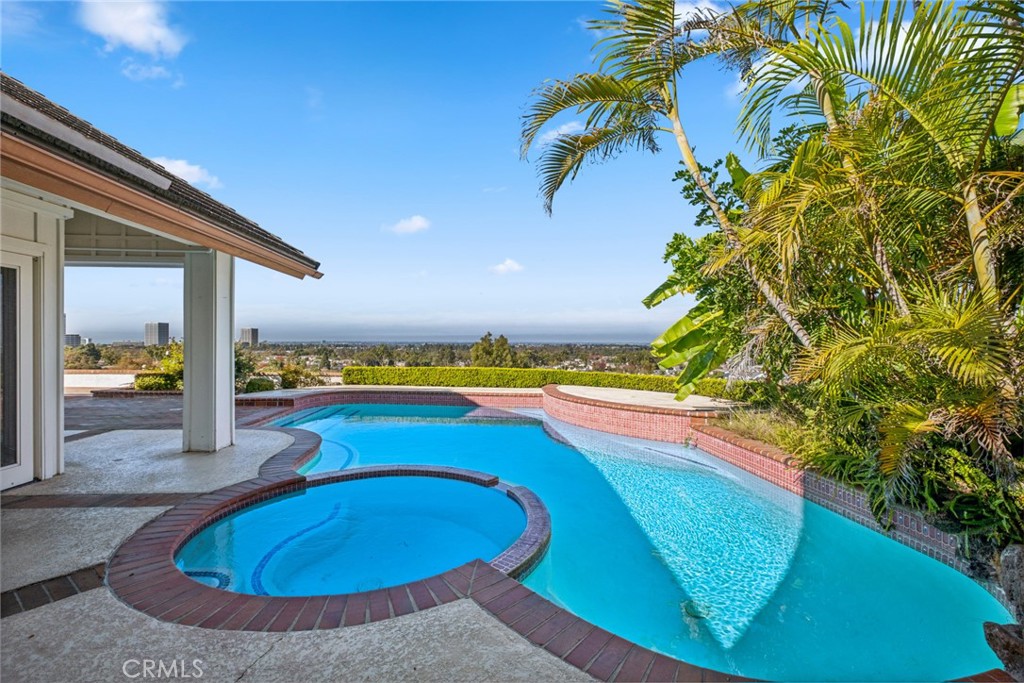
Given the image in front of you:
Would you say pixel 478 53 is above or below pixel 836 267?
above

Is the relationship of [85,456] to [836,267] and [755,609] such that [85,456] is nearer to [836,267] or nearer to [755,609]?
[755,609]

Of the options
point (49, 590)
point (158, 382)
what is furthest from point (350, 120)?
point (49, 590)

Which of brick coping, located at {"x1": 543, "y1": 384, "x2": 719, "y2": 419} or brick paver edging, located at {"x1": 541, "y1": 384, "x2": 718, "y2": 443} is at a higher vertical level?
brick coping, located at {"x1": 543, "y1": 384, "x2": 719, "y2": 419}

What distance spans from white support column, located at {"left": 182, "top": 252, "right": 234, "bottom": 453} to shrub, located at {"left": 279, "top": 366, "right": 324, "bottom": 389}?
34.1 feet

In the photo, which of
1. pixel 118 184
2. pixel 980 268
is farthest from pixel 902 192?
pixel 118 184

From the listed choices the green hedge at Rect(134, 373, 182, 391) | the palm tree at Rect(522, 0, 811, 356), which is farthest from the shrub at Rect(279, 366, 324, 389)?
the palm tree at Rect(522, 0, 811, 356)

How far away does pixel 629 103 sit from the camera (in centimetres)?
612

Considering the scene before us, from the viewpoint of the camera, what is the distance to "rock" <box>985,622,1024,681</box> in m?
2.47

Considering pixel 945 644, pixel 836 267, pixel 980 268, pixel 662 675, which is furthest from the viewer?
pixel 836 267

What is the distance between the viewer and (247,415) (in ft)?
37.6

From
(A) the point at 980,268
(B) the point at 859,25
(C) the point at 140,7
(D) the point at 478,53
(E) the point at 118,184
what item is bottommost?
(A) the point at 980,268

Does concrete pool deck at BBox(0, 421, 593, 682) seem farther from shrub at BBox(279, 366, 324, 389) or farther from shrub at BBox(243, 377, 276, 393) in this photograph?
shrub at BBox(279, 366, 324, 389)

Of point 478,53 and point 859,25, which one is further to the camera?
point 478,53

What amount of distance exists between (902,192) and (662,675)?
4.79m
